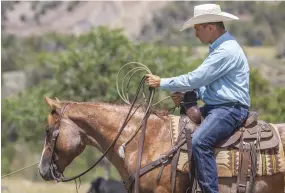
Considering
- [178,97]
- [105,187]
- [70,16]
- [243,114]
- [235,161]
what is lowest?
[70,16]

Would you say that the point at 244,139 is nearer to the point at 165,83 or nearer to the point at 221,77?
the point at 221,77

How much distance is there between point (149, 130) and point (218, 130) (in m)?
0.78

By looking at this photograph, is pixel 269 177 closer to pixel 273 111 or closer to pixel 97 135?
pixel 97 135

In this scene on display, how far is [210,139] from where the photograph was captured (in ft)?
22.0

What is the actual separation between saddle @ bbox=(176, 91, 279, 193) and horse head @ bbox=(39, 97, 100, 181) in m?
1.04

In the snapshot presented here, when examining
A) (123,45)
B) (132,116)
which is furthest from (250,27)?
(132,116)

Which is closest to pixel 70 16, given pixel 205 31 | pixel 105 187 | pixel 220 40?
pixel 105 187

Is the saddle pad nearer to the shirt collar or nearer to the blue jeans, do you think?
the blue jeans

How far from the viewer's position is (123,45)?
1103 inches

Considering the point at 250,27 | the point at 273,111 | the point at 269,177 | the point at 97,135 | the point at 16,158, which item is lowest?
the point at 250,27

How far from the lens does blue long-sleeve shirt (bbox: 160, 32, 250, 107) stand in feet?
22.0

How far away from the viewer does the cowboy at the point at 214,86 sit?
22.0 ft

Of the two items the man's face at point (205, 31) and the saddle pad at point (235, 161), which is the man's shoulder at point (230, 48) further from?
the saddle pad at point (235, 161)

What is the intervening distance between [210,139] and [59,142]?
163 centimetres
